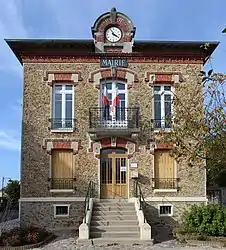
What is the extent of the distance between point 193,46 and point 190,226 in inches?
322

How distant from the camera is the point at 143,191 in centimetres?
1897

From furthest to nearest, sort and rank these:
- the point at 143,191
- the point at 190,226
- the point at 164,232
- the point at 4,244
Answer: the point at 143,191 → the point at 164,232 → the point at 190,226 → the point at 4,244

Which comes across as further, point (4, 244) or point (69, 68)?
point (69, 68)

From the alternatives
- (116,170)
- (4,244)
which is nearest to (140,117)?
(116,170)

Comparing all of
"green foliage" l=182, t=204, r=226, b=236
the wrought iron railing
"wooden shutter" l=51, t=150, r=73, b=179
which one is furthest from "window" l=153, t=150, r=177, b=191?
"wooden shutter" l=51, t=150, r=73, b=179

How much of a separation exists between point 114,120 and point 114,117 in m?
0.14

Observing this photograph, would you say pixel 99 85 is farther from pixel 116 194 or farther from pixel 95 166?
pixel 116 194

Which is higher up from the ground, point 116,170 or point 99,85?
point 99,85

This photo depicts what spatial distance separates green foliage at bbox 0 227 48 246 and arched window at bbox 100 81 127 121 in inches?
236

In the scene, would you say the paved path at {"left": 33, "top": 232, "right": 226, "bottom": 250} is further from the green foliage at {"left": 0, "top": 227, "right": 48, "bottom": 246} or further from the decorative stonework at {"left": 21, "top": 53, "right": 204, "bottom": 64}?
the decorative stonework at {"left": 21, "top": 53, "right": 204, "bottom": 64}

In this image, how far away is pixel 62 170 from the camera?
1917cm

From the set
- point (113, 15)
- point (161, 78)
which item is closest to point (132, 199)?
point (161, 78)

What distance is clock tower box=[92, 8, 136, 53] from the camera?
19.7 metres

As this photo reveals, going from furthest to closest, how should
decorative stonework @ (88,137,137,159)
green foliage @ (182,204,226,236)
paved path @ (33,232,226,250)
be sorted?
decorative stonework @ (88,137,137,159), green foliage @ (182,204,226,236), paved path @ (33,232,226,250)
